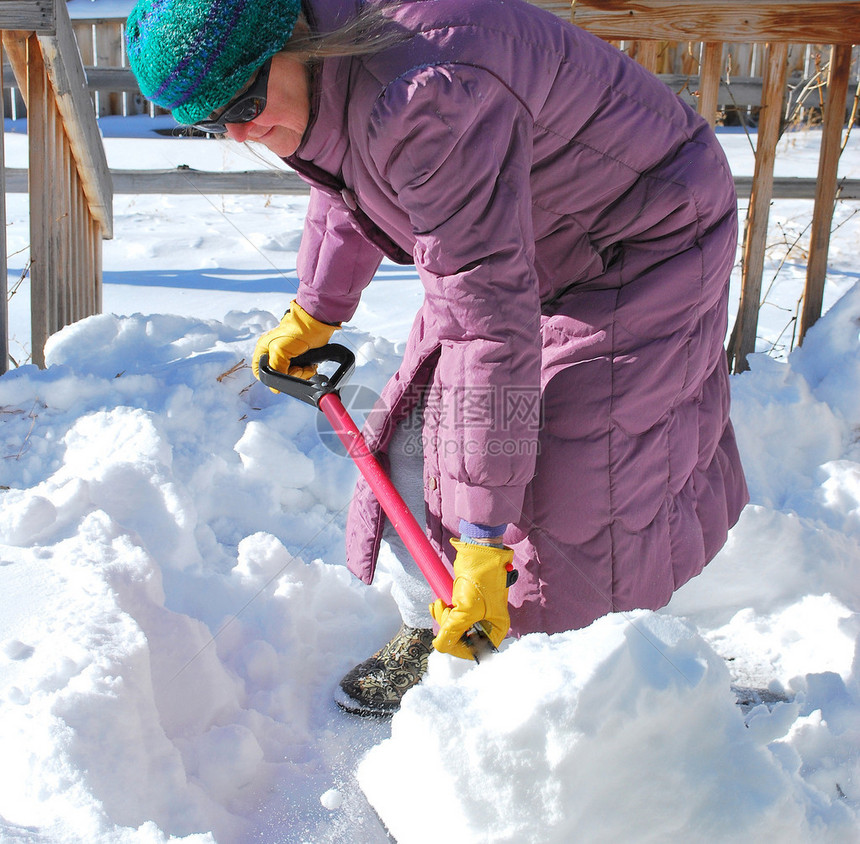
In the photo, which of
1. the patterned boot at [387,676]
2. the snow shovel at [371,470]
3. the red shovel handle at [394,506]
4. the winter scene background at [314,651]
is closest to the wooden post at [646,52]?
the winter scene background at [314,651]

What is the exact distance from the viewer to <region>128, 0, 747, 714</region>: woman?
1246mm

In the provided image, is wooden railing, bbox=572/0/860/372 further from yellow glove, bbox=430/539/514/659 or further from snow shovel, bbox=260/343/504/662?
yellow glove, bbox=430/539/514/659

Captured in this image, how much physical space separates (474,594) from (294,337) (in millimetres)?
859

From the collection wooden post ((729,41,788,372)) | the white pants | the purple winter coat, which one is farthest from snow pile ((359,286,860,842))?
wooden post ((729,41,788,372))

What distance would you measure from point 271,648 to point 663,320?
3.56 feet

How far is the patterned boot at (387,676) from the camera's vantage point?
1.88 m

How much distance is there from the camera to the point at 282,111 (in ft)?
4.30

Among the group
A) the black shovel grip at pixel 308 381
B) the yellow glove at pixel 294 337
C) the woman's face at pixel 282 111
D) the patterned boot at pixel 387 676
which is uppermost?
the woman's face at pixel 282 111

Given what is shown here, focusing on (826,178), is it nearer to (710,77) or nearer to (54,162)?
(710,77)

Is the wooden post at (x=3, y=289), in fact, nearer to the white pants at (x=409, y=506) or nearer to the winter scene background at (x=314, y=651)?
the winter scene background at (x=314, y=651)

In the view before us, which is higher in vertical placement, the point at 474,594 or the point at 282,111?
the point at 282,111

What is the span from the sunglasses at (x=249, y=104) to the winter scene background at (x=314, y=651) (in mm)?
343

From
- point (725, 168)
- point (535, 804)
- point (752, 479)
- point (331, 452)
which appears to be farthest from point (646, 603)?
point (331, 452)

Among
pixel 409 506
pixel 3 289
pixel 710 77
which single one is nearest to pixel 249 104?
pixel 409 506
